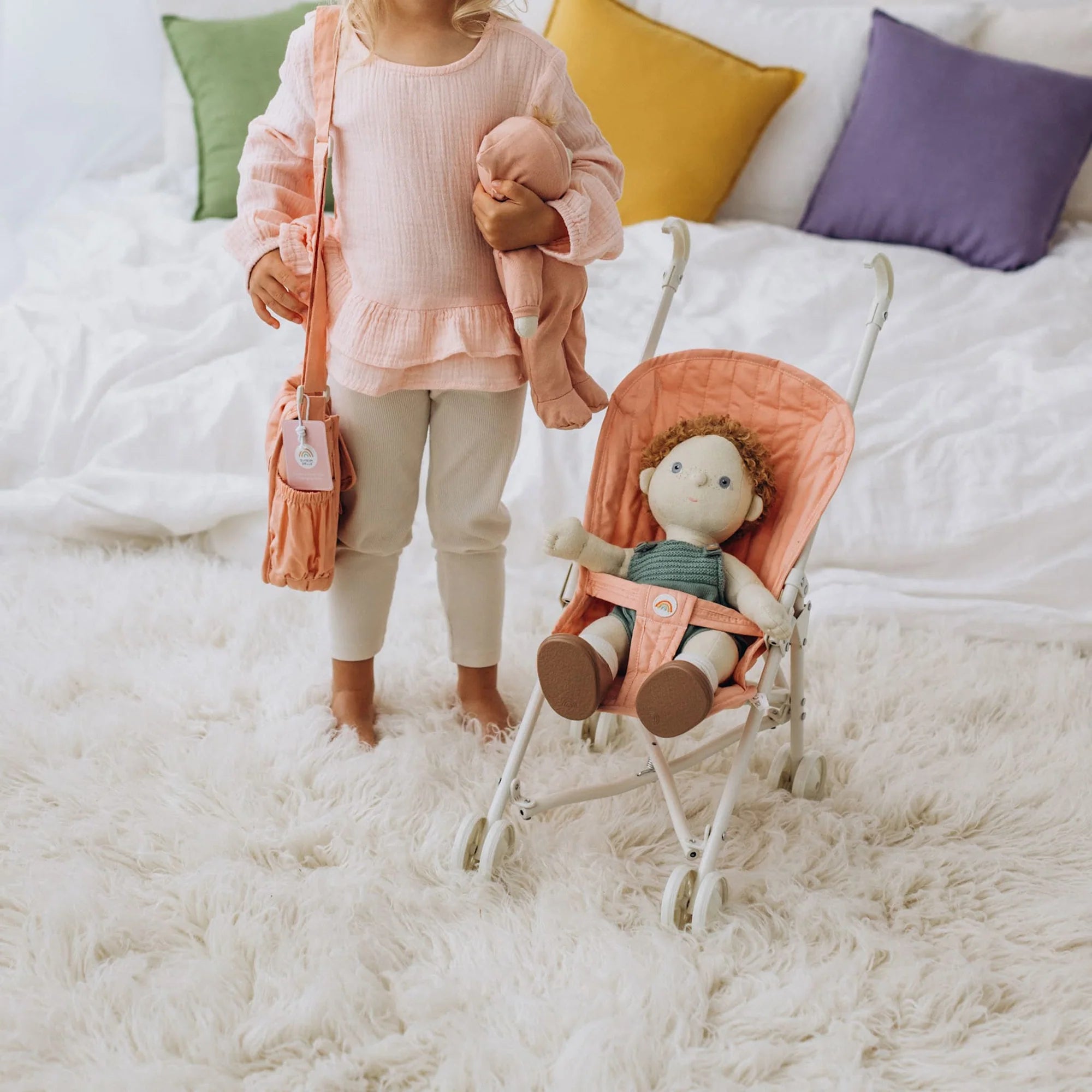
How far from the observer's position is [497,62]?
1143 millimetres

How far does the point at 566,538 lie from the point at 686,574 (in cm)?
14

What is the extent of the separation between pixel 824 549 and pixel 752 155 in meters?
1.09

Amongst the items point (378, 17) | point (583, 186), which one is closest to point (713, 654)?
point (583, 186)

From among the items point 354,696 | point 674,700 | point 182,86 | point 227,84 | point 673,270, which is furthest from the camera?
point 182,86

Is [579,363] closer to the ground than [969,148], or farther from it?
closer to the ground

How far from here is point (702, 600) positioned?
1.18 m

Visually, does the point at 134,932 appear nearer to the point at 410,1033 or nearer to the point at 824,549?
the point at 410,1033

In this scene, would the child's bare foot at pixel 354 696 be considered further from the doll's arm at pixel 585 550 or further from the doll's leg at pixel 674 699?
the doll's leg at pixel 674 699

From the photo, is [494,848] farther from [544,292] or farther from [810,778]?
[544,292]

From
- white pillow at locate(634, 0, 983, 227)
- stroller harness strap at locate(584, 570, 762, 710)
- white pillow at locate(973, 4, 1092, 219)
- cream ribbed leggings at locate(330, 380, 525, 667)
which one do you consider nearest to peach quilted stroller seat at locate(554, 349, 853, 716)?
stroller harness strap at locate(584, 570, 762, 710)

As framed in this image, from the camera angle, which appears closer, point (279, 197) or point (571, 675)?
point (571, 675)

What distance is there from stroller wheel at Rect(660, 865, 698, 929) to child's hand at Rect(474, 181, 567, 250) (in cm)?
67

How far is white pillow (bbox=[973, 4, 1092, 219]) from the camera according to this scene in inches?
90.6

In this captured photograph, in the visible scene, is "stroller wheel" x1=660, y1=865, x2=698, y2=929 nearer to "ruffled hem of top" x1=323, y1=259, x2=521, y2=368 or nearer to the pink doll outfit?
the pink doll outfit
